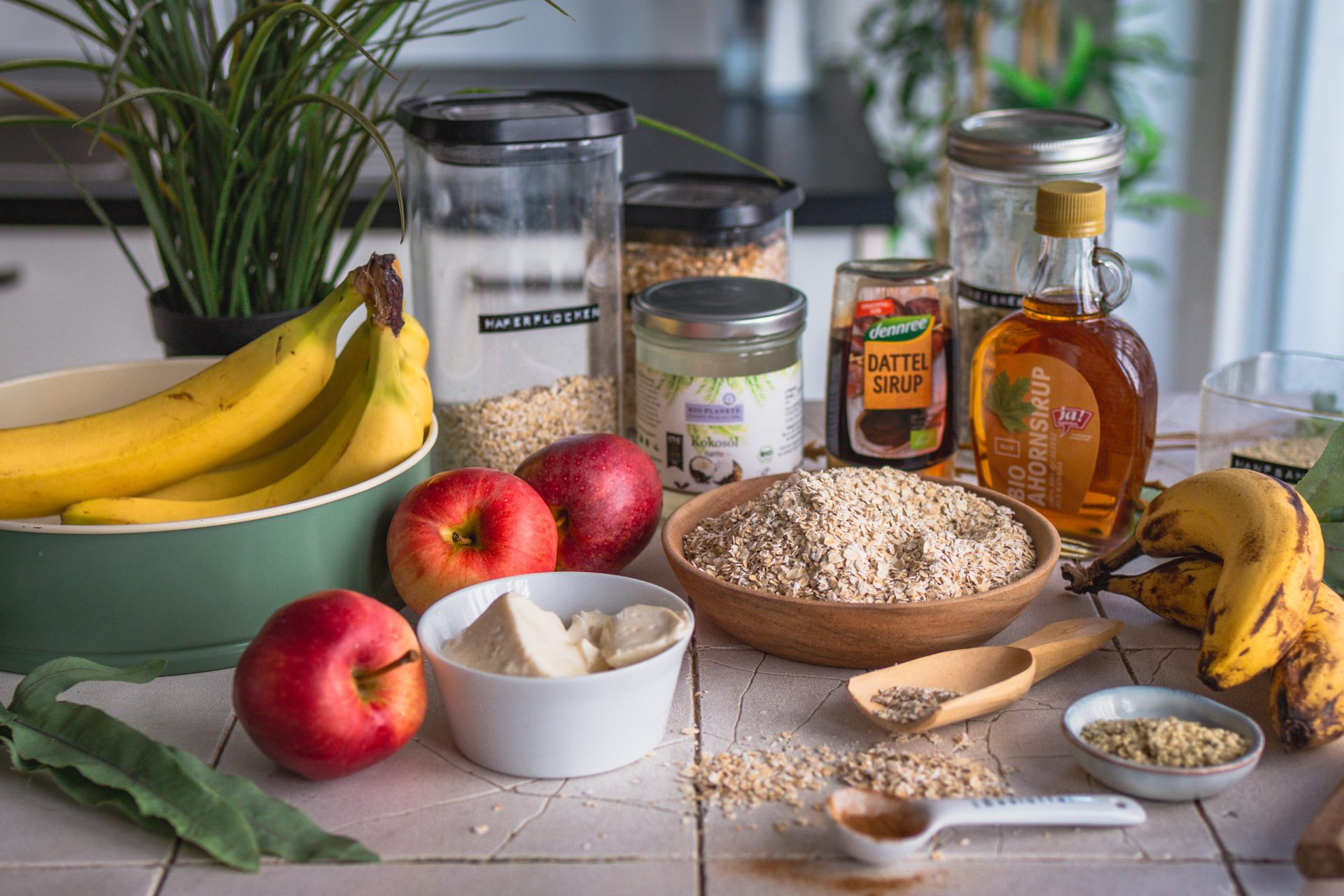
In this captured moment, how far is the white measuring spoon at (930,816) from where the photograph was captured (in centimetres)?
65

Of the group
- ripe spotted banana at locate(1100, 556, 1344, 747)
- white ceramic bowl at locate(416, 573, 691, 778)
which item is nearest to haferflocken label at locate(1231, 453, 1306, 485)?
ripe spotted banana at locate(1100, 556, 1344, 747)

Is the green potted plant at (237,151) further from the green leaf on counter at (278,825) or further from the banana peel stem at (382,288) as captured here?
the green leaf on counter at (278,825)

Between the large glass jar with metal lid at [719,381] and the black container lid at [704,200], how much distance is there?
0.10 metres

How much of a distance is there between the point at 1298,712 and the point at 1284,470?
13.3 inches

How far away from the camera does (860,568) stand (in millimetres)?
840

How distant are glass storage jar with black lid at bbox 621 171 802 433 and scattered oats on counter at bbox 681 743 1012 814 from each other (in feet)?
1.75

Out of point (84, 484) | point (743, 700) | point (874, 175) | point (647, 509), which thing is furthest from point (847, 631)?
point (874, 175)

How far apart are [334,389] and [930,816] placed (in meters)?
0.59

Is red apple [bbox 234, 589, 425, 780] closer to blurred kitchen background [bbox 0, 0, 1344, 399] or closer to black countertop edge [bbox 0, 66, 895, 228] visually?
black countertop edge [bbox 0, 66, 895, 228]

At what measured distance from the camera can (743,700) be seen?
32.3 inches

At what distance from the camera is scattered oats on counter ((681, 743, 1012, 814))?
0.71m

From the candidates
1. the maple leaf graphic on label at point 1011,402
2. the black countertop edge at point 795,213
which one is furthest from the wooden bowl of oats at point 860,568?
the black countertop edge at point 795,213

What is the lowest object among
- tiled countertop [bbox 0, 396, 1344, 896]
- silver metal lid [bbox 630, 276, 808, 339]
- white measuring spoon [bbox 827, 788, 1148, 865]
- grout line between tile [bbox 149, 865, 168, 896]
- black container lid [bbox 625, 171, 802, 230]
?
grout line between tile [bbox 149, 865, 168, 896]

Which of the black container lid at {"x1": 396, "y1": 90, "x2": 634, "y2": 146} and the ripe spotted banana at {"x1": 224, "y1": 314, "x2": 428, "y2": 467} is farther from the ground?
the black container lid at {"x1": 396, "y1": 90, "x2": 634, "y2": 146}
